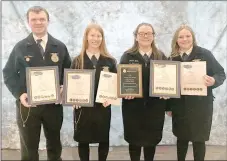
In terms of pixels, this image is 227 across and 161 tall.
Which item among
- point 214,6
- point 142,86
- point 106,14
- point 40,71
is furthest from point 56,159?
point 214,6

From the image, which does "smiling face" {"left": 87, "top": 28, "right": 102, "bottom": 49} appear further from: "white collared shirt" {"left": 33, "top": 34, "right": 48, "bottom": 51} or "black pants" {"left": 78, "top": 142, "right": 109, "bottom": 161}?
"black pants" {"left": 78, "top": 142, "right": 109, "bottom": 161}

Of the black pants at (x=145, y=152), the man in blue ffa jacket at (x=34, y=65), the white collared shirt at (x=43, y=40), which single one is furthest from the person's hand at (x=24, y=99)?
the black pants at (x=145, y=152)

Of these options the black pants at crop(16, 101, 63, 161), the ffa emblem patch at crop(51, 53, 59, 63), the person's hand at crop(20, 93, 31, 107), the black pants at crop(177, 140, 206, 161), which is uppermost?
the ffa emblem patch at crop(51, 53, 59, 63)

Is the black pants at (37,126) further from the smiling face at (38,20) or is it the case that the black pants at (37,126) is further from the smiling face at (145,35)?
the smiling face at (145,35)

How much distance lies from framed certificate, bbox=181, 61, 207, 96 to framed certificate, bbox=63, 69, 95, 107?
83cm

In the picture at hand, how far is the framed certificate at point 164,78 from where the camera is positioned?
8.55ft

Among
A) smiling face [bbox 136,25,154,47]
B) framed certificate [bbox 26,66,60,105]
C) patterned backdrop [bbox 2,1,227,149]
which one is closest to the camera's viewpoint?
A: framed certificate [bbox 26,66,60,105]

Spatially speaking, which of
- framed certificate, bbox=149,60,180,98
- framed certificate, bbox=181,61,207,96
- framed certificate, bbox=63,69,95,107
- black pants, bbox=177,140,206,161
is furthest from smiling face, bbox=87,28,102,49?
Answer: black pants, bbox=177,140,206,161

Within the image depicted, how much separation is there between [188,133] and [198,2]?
53.0 inches

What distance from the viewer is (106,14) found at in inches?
119

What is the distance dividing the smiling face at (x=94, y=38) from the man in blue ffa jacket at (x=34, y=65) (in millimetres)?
260

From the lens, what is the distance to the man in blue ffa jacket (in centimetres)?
261

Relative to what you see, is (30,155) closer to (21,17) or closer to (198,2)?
(21,17)

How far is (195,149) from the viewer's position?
2.88 meters
